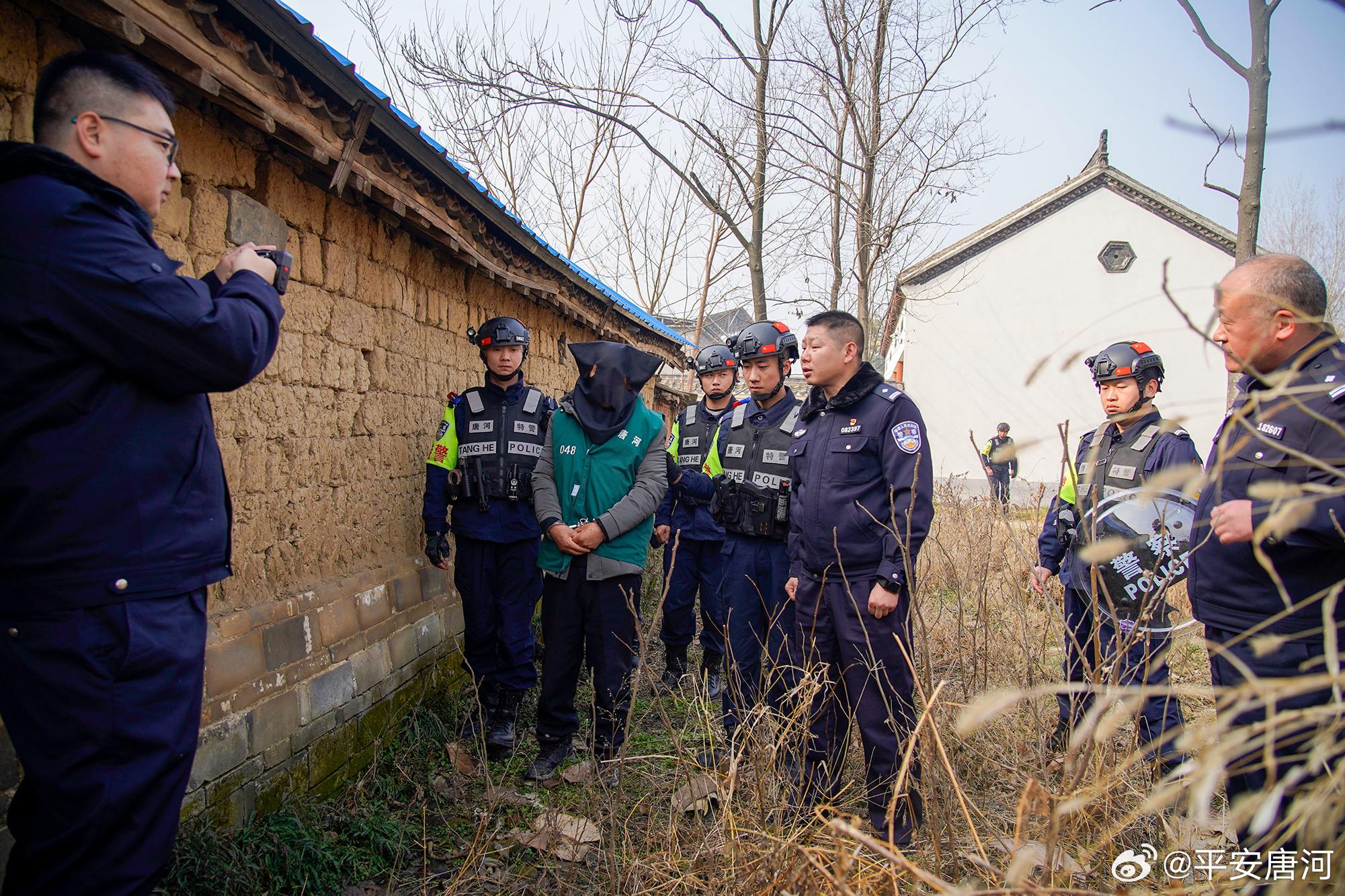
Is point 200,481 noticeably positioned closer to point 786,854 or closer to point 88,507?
point 88,507

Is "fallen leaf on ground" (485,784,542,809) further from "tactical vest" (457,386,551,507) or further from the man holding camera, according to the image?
the man holding camera

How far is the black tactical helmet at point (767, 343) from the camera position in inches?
158

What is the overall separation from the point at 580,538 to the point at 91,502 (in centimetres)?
205

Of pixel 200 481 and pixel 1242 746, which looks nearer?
pixel 1242 746

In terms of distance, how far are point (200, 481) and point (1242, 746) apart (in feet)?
6.47

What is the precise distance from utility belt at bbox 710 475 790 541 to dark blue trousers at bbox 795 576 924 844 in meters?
0.60

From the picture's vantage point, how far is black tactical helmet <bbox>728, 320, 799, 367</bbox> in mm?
4012

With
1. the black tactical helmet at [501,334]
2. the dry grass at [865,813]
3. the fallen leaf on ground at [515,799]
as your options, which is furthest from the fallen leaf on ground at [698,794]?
the black tactical helmet at [501,334]

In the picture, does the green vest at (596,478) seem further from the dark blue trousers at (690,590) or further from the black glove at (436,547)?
the dark blue trousers at (690,590)

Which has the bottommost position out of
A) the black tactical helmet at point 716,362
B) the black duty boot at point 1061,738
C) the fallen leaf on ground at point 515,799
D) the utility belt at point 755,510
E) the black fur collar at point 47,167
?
the fallen leaf on ground at point 515,799

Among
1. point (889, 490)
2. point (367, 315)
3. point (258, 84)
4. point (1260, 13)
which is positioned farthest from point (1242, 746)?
point (1260, 13)

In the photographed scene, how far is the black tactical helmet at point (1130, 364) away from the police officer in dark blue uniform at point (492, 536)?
2987 mm

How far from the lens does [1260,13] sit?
598cm

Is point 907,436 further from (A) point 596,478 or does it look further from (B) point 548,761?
(B) point 548,761
